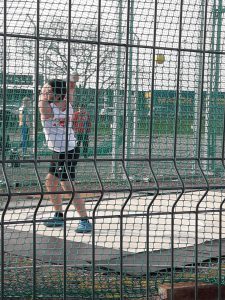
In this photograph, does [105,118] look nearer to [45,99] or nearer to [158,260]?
[158,260]

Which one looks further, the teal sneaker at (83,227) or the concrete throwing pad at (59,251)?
the teal sneaker at (83,227)

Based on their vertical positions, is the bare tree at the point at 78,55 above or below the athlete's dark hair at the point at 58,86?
above

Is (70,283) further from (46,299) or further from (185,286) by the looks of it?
(185,286)

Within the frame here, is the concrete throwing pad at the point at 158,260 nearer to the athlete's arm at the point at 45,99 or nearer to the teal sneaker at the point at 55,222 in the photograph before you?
the teal sneaker at the point at 55,222

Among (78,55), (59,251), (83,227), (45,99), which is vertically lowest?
(59,251)

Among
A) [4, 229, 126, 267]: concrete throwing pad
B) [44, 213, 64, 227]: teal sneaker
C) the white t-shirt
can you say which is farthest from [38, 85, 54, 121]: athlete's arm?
[4, 229, 126, 267]: concrete throwing pad

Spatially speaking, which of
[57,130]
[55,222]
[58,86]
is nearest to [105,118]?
[57,130]

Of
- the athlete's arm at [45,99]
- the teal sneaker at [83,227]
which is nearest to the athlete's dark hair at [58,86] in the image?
the athlete's arm at [45,99]

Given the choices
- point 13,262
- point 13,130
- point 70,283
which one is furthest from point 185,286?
point 13,130

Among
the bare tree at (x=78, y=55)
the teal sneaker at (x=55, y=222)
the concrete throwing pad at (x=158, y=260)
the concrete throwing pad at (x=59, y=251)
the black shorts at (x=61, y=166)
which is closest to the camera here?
the teal sneaker at (x=55, y=222)

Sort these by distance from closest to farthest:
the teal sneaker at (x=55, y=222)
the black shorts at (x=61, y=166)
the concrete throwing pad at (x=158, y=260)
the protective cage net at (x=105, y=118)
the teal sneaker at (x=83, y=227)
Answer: the teal sneaker at (x=55, y=222) → the protective cage net at (x=105, y=118) → the black shorts at (x=61, y=166) → the concrete throwing pad at (x=158, y=260) → the teal sneaker at (x=83, y=227)

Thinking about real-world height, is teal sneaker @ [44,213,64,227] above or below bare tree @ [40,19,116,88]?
below

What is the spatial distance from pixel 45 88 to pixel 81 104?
4.79 ft

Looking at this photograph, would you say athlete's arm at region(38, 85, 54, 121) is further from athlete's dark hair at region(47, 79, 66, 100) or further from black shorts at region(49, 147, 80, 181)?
black shorts at region(49, 147, 80, 181)
